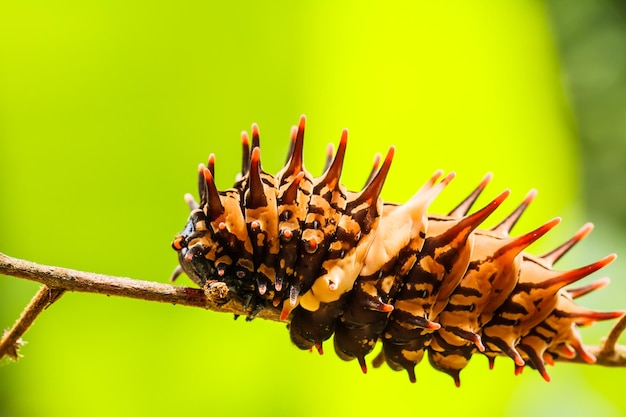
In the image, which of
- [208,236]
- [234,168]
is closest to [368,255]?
[208,236]

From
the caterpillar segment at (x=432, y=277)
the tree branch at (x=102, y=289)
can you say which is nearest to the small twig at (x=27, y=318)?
the tree branch at (x=102, y=289)

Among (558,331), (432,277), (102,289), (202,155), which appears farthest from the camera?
(202,155)

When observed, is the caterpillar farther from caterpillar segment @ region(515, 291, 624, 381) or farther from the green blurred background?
the green blurred background

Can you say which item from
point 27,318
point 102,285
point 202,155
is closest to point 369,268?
point 102,285

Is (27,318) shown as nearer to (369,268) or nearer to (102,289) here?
(102,289)

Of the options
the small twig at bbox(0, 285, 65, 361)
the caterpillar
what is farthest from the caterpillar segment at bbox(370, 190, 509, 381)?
the small twig at bbox(0, 285, 65, 361)

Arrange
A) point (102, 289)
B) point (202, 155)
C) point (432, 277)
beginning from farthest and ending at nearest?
point (202, 155), point (432, 277), point (102, 289)
